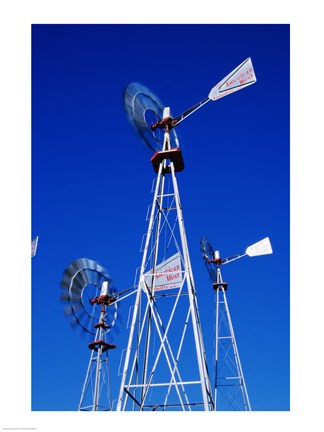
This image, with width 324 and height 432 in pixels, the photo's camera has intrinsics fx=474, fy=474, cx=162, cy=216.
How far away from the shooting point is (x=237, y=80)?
13.3 meters

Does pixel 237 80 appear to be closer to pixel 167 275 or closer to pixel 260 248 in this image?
pixel 167 275

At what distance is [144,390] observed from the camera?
1165cm

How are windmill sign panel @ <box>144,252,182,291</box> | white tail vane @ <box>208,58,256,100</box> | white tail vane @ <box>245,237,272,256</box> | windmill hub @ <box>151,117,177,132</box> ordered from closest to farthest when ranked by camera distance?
windmill sign panel @ <box>144,252,182,291</box>, white tail vane @ <box>208,58,256,100</box>, windmill hub @ <box>151,117,177,132</box>, white tail vane @ <box>245,237,272,256</box>

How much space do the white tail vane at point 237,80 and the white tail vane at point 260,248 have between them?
9.94m

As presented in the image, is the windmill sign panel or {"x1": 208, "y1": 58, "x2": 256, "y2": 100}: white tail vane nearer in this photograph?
the windmill sign panel

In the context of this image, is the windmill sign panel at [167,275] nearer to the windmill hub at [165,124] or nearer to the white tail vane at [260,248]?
the windmill hub at [165,124]

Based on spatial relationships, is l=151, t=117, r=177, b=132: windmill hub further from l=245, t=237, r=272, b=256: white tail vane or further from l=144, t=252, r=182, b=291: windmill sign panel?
l=245, t=237, r=272, b=256: white tail vane

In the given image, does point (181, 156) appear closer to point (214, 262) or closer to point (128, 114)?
point (128, 114)

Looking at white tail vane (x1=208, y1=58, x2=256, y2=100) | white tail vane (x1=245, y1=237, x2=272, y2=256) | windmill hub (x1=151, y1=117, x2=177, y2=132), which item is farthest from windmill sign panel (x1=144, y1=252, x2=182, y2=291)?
white tail vane (x1=245, y1=237, x2=272, y2=256)

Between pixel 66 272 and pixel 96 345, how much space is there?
4.73 m

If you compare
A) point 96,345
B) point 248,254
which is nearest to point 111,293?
point 96,345

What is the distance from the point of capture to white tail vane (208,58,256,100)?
42.6 feet

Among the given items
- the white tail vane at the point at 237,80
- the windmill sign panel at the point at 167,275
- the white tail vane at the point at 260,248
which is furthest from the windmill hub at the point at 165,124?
the white tail vane at the point at 260,248

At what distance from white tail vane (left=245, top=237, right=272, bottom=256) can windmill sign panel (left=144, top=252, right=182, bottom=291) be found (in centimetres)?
1016
